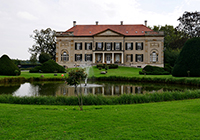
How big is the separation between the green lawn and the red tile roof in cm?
3792

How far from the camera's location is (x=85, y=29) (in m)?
44.2

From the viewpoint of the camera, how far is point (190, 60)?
18.5 meters

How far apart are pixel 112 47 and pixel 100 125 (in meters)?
37.2

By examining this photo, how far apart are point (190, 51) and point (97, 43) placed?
25224 millimetres

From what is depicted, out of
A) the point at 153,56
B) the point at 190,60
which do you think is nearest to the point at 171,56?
the point at 153,56

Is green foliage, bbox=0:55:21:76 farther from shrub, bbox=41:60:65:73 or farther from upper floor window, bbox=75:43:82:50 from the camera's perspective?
upper floor window, bbox=75:43:82:50

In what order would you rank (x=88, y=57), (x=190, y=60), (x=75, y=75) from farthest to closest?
(x=88, y=57) → (x=190, y=60) → (x=75, y=75)

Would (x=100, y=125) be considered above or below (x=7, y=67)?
below


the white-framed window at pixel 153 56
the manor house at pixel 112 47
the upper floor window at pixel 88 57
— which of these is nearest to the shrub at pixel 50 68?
the manor house at pixel 112 47

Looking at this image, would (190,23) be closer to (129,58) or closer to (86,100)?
(129,58)

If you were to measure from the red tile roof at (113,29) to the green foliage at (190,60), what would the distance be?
23.4 meters

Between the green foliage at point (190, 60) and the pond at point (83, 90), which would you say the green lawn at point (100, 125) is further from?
the green foliage at point (190, 60)

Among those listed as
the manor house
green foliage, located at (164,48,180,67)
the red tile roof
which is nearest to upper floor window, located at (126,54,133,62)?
the manor house

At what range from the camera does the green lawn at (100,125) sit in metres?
3.87
